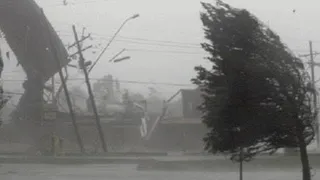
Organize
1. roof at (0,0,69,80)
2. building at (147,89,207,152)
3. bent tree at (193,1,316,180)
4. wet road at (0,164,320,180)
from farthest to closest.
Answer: building at (147,89,207,152), roof at (0,0,69,80), wet road at (0,164,320,180), bent tree at (193,1,316,180)

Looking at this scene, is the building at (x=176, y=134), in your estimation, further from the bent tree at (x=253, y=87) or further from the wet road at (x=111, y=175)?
the bent tree at (x=253, y=87)

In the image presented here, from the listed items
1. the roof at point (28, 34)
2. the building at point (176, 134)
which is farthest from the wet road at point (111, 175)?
the building at point (176, 134)

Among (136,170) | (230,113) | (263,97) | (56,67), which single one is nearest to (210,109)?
(230,113)

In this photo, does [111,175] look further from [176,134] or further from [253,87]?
[176,134]

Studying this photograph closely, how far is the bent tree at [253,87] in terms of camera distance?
1181 cm

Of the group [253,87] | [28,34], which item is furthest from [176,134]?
[253,87]

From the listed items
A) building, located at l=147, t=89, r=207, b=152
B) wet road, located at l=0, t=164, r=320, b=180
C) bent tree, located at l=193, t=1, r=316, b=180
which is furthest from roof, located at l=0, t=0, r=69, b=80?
bent tree, located at l=193, t=1, r=316, b=180

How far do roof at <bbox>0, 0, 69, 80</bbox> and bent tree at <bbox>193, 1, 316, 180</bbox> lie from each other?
15976 millimetres

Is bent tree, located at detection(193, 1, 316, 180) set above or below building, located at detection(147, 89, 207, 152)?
above

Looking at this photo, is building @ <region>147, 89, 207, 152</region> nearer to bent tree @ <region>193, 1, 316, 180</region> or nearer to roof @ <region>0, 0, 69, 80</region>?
roof @ <region>0, 0, 69, 80</region>

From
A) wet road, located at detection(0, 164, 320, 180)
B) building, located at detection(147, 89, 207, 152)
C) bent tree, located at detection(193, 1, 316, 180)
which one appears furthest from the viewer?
building, located at detection(147, 89, 207, 152)

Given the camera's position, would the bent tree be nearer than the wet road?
Yes

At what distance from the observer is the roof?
26.5 m

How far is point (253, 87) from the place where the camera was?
1197cm
